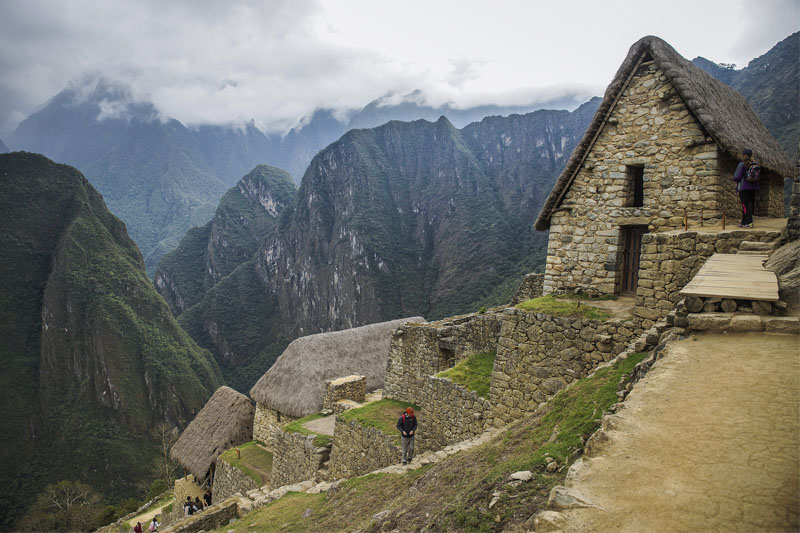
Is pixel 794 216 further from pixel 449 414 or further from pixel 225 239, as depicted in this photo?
pixel 225 239

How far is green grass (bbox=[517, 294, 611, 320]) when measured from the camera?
19.2 ft

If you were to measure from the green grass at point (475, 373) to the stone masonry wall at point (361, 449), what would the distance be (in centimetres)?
124

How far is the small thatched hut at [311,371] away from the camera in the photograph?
16.7m

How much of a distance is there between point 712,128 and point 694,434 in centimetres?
576

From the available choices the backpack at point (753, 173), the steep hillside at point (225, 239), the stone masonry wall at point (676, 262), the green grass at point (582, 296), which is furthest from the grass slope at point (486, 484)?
the steep hillside at point (225, 239)

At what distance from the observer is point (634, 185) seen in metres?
7.34

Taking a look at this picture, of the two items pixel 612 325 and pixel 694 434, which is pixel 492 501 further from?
pixel 612 325

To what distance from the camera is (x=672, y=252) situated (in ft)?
18.1

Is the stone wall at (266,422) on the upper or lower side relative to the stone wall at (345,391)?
lower

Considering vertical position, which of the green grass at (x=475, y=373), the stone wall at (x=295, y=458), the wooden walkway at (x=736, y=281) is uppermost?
the wooden walkway at (x=736, y=281)

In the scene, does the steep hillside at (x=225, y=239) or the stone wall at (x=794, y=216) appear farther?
the steep hillside at (x=225, y=239)

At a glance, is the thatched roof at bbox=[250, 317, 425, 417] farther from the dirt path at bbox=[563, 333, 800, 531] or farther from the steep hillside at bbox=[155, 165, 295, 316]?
the steep hillside at bbox=[155, 165, 295, 316]

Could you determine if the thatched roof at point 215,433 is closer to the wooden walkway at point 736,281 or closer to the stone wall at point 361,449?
the stone wall at point 361,449

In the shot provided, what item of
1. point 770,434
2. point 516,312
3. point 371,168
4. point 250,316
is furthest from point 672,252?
point 371,168
